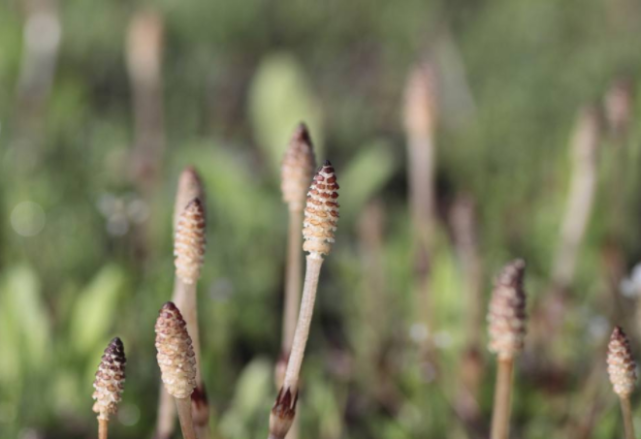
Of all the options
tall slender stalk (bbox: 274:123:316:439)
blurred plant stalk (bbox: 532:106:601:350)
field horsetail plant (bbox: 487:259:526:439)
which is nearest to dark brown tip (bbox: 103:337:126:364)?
tall slender stalk (bbox: 274:123:316:439)

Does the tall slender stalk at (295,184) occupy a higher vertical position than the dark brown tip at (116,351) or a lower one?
higher

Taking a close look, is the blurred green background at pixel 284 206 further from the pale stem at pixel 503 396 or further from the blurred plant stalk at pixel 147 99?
the pale stem at pixel 503 396

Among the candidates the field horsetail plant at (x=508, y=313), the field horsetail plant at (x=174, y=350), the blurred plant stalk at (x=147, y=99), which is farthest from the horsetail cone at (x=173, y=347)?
the blurred plant stalk at (x=147, y=99)

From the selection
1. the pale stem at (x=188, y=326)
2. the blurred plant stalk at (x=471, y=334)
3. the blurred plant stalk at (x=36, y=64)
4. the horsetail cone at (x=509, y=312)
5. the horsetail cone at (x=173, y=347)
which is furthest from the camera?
the blurred plant stalk at (x=36, y=64)

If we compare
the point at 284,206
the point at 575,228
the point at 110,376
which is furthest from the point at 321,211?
the point at 284,206

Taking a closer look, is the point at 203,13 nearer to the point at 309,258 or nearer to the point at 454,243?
the point at 454,243

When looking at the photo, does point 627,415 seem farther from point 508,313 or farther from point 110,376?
point 110,376
